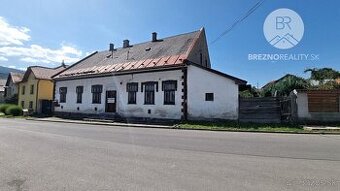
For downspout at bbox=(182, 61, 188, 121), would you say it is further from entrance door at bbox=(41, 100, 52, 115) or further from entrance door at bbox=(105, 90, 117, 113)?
entrance door at bbox=(41, 100, 52, 115)

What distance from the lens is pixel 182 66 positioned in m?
21.7

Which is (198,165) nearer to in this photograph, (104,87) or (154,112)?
(154,112)

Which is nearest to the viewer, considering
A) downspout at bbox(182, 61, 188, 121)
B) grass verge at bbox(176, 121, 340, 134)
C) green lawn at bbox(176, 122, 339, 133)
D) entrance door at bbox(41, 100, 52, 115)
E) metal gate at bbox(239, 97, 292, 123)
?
grass verge at bbox(176, 121, 340, 134)

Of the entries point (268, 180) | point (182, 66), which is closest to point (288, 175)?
point (268, 180)

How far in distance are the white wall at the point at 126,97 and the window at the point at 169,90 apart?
28 centimetres

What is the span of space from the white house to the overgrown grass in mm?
1281

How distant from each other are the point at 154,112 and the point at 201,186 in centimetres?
1831

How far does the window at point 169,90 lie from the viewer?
73.9ft

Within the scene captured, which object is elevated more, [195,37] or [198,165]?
[195,37]

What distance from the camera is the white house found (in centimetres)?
2102

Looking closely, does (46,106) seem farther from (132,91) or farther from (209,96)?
(209,96)

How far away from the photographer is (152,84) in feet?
78.4

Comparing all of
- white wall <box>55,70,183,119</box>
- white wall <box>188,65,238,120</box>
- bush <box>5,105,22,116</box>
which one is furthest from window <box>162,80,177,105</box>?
bush <box>5,105,22,116</box>

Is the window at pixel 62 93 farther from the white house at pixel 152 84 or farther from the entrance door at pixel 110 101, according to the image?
the entrance door at pixel 110 101
